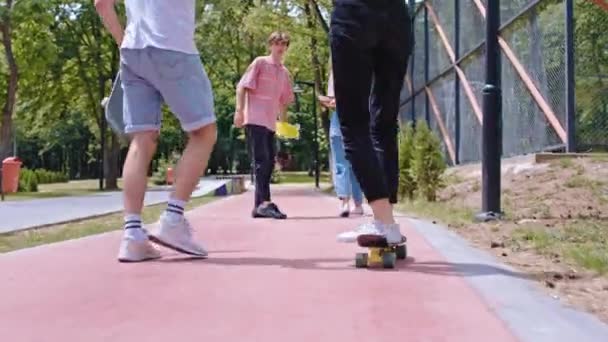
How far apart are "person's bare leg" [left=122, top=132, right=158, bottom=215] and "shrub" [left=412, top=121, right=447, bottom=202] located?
282 inches

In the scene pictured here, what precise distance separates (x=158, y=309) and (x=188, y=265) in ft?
4.15

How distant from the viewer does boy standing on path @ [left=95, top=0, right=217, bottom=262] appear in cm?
480

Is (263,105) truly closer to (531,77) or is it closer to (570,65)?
(570,65)

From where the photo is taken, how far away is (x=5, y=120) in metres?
32.3

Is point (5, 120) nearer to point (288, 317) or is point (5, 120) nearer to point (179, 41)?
point (179, 41)

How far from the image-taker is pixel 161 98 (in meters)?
5.04

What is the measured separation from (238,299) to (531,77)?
9.18m

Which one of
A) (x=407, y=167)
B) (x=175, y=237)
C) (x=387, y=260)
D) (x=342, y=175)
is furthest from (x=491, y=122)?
(x=407, y=167)

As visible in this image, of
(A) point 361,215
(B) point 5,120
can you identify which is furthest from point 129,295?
(B) point 5,120

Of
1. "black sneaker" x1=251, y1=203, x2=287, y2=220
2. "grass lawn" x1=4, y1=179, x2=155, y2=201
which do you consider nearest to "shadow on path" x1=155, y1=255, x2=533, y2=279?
"black sneaker" x1=251, y1=203, x2=287, y2=220

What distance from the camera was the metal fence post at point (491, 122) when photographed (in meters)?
7.61

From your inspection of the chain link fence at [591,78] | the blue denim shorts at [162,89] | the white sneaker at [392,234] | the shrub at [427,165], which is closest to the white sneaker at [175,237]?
the blue denim shorts at [162,89]

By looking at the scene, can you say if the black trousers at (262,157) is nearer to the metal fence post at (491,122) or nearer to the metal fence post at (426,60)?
the metal fence post at (491,122)

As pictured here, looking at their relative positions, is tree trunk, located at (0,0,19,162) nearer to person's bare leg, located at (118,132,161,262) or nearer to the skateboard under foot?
person's bare leg, located at (118,132,161,262)
